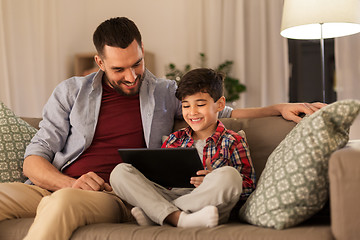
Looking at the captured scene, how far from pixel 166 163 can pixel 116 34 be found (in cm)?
70

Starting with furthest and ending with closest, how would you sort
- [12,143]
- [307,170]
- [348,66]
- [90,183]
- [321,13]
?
[348,66]
[321,13]
[12,143]
[90,183]
[307,170]

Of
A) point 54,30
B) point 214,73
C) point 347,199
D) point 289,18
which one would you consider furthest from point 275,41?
point 347,199

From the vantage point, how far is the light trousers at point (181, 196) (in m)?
1.42

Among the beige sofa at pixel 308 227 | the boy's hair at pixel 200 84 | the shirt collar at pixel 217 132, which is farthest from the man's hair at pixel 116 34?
the beige sofa at pixel 308 227

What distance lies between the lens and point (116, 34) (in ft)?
6.43

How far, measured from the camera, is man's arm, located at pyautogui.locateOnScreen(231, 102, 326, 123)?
177 centimetres

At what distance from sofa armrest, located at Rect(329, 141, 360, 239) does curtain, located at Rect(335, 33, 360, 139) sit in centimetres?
294

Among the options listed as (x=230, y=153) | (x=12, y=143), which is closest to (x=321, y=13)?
(x=230, y=153)

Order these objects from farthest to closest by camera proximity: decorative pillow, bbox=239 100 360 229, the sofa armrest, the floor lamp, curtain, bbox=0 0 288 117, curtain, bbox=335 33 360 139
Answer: curtain, bbox=0 0 288 117 < curtain, bbox=335 33 360 139 < the floor lamp < decorative pillow, bbox=239 100 360 229 < the sofa armrest

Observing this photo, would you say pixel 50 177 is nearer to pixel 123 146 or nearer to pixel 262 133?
pixel 123 146

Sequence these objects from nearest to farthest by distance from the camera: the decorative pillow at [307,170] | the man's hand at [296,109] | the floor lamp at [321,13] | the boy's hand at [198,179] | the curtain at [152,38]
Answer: the decorative pillow at [307,170] → the boy's hand at [198,179] → the man's hand at [296,109] → the floor lamp at [321,13] → the curtain at [152,38]

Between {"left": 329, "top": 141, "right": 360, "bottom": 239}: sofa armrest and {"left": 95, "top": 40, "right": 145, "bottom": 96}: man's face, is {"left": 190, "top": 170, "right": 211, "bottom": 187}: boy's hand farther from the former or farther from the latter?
{"left": 95, "top": 40, "right": 145, "bottom": 96}: man's face

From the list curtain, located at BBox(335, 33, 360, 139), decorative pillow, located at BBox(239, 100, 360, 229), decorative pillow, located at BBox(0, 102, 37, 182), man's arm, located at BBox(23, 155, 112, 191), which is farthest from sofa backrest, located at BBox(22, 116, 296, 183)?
curtain, located at BBox(335, 33, 360, 139)

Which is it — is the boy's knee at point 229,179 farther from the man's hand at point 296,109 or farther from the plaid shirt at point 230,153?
the man's hand at point 296,109
